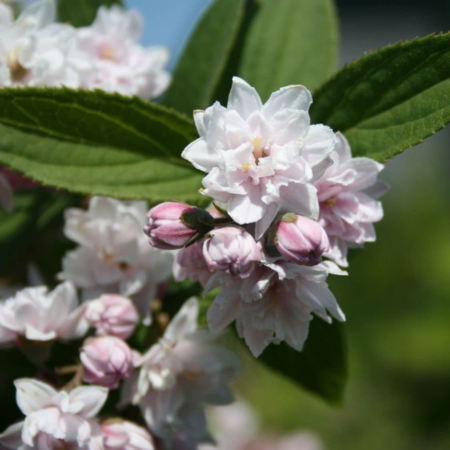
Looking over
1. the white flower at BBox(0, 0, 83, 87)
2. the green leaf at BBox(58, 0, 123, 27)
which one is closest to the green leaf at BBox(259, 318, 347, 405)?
the white flower at BBox(0, 0, 83, 87)

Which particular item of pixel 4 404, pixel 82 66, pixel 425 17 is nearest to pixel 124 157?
pixel 82 66

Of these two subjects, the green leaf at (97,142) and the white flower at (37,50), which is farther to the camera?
the white flower at (37,50)

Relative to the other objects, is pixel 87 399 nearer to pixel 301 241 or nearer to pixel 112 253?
pixel 112 253

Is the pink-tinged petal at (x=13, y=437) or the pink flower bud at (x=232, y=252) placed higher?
the pink flower bud at (x=232, y=252)

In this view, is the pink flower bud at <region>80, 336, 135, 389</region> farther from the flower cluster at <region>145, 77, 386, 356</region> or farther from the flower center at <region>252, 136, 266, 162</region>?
the flower center at <region>252, 136, 266, 162</region>

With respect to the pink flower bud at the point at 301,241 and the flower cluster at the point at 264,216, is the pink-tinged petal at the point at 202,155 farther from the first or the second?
the pink flower bud at the point at 301,241

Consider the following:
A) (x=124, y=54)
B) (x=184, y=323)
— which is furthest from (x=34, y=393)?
(x=124, y=54)

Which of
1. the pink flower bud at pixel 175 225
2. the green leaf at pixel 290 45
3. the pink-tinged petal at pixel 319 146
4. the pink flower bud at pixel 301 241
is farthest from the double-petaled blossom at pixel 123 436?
the green leaf at pixel 290 45
